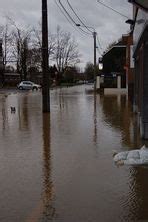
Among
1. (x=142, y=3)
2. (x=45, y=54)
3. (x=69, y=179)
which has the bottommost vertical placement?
(x=69, y=179)

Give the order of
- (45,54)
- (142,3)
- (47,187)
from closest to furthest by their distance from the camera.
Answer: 1. (142,3)
2. (47,187)
3. (45,54)

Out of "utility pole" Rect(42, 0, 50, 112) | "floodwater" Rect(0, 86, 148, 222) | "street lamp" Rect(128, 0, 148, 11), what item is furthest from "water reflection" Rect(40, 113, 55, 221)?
"utility pole" Rect(42, 0, 50, 112)

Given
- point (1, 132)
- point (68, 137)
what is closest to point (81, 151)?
point (68, 137)

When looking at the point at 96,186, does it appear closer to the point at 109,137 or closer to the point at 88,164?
the point at 88,164

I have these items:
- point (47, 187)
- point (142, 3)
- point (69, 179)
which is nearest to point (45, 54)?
point (69, 179)

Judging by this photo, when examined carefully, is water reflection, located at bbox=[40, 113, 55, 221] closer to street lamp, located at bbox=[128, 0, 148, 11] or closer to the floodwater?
the floodwater

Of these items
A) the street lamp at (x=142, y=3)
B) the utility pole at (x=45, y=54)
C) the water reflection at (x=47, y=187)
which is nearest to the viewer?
the water reflection at (x=47, y=187)

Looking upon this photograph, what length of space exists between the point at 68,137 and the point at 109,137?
1144mm

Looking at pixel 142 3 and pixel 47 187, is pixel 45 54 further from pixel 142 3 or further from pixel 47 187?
pixel 142 3

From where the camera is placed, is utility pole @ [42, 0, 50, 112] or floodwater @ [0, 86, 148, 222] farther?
utility pole @ [42, 0, 50, 112]

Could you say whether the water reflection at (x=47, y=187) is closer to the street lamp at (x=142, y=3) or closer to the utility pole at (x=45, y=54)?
the street lamp at (x=142, y=3)

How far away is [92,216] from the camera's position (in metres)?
5.90

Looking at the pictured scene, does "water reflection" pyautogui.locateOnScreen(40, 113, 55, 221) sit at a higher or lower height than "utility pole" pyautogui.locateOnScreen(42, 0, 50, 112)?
lower

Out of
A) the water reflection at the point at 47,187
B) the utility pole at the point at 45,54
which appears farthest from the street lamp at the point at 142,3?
the utility pole at the point at 45,54
